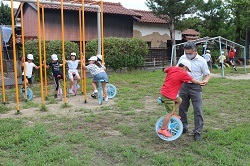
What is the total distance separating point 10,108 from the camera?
7652 millimetres

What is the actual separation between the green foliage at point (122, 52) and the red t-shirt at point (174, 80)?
1056cm

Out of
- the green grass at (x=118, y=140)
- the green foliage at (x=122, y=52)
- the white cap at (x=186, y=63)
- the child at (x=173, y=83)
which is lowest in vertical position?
the green grass at (x=118, y=140)

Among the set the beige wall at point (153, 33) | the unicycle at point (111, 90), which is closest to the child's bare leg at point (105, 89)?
the unicycle at point (111, 90)

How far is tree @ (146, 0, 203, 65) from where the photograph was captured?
1888 centimetres

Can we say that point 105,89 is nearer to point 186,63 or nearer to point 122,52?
point 186,63

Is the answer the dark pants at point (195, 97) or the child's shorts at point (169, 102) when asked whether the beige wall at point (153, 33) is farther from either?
the child's shorts at point (169, 102)

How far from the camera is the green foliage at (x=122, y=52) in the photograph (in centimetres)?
1550

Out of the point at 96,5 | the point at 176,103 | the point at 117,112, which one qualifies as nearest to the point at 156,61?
the point at 96,5

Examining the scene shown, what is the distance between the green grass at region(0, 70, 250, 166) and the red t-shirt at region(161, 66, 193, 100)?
2.76ft

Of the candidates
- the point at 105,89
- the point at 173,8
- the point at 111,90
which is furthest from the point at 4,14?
the point at 105,89

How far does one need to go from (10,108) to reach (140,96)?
13.0 feet

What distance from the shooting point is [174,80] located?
4.61 meters

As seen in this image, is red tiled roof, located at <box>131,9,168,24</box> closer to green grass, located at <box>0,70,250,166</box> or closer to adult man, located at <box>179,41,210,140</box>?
green grass, located at <box>0,70,250,166</box>

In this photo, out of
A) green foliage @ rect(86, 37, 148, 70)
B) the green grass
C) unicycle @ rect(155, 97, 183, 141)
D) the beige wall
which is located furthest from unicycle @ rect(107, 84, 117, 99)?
the beige wall
